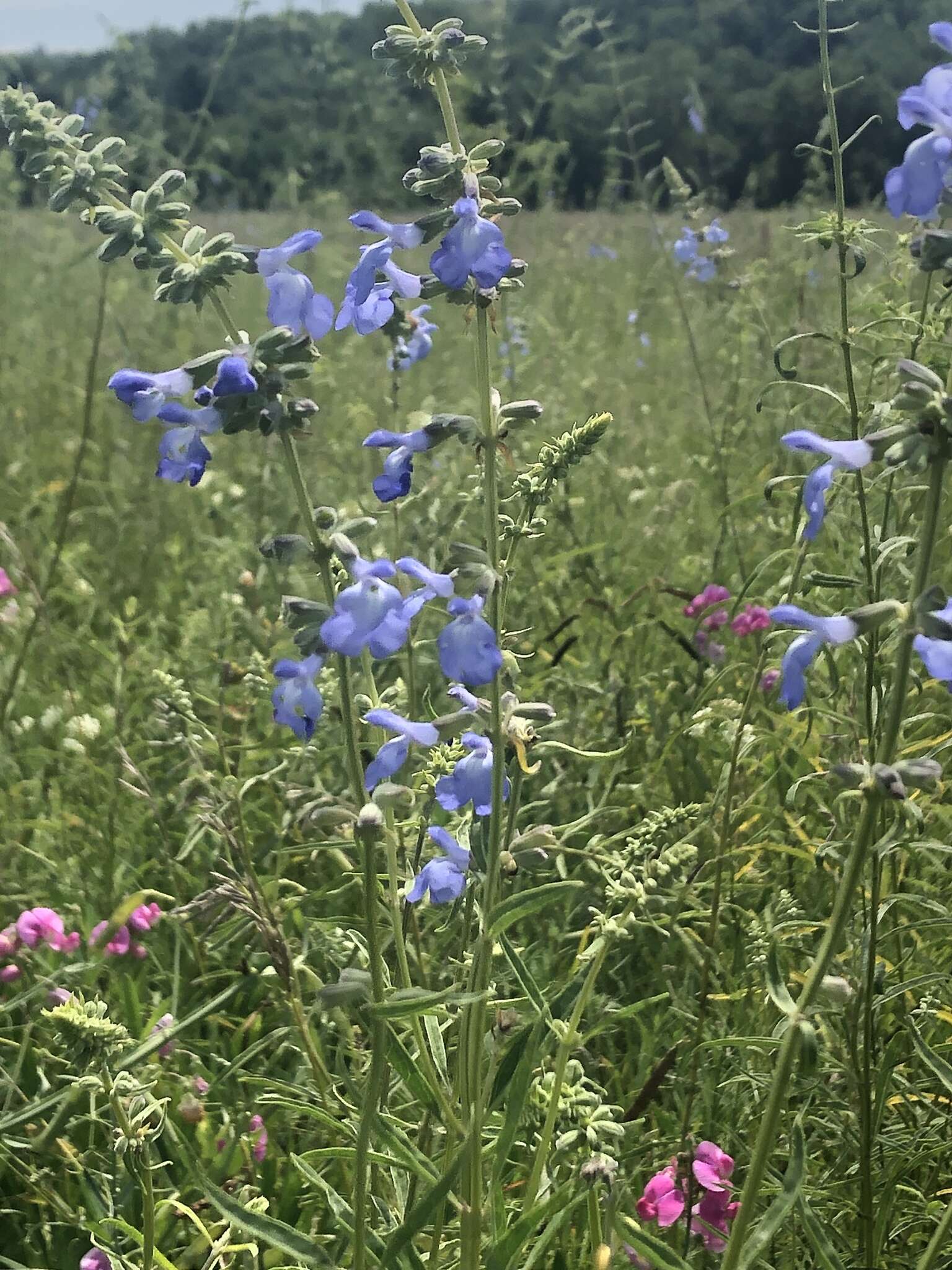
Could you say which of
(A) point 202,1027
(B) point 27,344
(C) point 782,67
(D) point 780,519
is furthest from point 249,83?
(A) point 202,1027

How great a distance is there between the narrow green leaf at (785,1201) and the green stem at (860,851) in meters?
0.02

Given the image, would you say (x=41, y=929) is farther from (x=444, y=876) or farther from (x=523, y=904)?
(x=523, y=904)

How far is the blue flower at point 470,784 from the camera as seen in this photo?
136cm

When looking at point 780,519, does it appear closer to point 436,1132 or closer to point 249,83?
point 436,1132

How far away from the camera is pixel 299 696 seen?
4.00ft

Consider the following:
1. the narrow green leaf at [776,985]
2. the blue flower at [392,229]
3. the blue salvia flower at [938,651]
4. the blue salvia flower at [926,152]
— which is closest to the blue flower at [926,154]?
the blue salvia flower at [926,152]

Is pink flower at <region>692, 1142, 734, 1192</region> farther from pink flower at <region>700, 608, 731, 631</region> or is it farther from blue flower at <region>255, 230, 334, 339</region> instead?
pink flower at <region>700, 608, 731, 631</region>

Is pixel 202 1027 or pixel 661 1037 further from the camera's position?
pixel 202 1027

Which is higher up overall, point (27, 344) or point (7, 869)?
point (27, 344)

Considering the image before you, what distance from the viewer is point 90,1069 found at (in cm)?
162

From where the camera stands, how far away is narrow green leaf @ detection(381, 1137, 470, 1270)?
118cm

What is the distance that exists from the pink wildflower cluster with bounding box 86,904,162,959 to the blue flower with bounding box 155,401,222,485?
1.13m

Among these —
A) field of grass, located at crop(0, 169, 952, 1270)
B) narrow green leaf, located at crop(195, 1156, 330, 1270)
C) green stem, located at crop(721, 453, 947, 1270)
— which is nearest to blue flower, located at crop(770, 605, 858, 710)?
green stem, located at crop(721, 453, 947, 1270)

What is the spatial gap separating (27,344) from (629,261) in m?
4.90
